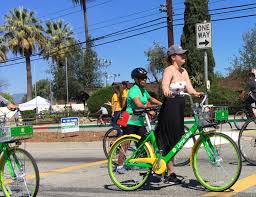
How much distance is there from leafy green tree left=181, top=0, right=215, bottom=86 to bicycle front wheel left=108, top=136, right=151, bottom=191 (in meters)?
30.2

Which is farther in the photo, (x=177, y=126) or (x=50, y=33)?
(x=50, y=33)

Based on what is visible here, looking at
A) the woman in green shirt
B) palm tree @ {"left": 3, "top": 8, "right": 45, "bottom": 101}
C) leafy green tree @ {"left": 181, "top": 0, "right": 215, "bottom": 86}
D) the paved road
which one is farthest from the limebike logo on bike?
palm tree @ {"left": 3, "top": 8, "right": 45, "bottom": 101}

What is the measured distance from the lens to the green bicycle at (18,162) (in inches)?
262

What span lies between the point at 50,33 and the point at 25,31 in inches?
571

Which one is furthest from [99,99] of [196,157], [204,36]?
[196,157]

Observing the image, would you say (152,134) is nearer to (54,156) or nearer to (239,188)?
(239,188)

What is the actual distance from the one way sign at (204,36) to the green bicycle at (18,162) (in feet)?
26.7

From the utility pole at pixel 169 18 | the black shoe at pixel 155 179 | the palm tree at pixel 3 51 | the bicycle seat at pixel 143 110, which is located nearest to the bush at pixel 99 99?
the utility pole at pixel 169 18

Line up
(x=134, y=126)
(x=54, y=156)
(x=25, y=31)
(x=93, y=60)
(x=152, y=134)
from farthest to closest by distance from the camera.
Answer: (x=93, y=60), (x=25, y=31), (x=54, y=156), (x=134, y=126), (x=152, y=134)

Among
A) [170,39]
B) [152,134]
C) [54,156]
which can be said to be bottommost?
[54,156]

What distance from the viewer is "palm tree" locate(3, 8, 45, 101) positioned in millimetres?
48906

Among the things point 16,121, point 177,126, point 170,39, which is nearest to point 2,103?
point 16,121

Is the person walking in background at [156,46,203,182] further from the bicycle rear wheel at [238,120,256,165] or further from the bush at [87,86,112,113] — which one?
the bush at [87,86,112,113]

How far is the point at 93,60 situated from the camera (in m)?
57.1
